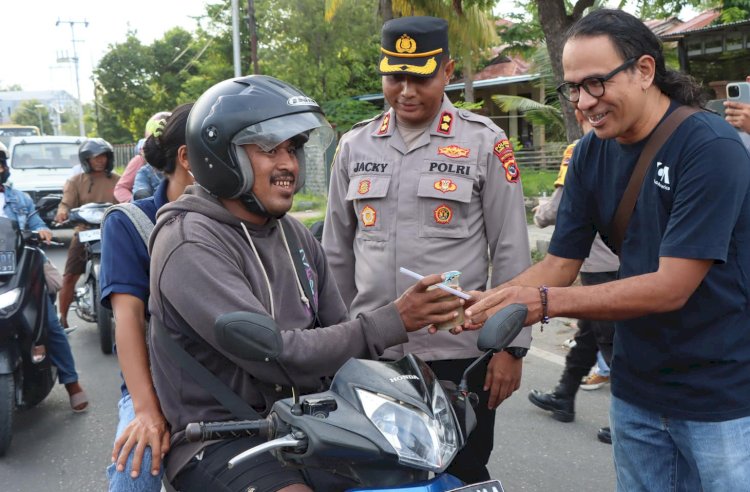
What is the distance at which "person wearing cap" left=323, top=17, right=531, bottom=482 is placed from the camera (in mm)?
2859

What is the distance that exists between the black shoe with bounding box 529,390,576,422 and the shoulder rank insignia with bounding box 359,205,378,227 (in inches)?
88.1

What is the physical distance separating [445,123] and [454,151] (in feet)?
0.43

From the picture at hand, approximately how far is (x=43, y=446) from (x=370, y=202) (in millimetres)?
2852

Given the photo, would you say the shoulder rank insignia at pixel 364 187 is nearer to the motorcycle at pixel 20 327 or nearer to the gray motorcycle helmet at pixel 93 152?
the motorcycle at pixel 20 327

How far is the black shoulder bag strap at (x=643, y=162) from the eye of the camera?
209 centimetres

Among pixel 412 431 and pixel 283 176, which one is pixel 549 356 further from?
pixel 412 431

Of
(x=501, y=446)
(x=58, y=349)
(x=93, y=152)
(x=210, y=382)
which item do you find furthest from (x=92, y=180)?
(x=210, y=382)

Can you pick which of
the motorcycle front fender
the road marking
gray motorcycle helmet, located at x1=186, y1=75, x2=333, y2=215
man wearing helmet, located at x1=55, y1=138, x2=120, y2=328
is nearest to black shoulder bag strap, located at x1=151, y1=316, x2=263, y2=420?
gray motorcycle helmet, located at x1=186, y1=75, x2=333, y2=215

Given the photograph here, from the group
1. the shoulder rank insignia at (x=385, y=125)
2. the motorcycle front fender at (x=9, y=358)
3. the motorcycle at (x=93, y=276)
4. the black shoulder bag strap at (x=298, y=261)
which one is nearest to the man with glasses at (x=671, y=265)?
the black shoulder bag strap at (x=298, y=261)

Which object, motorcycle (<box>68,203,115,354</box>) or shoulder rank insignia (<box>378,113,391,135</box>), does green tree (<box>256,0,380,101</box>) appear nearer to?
motorcycle (<box>68,203,115,354</box>)

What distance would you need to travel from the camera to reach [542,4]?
8.84m

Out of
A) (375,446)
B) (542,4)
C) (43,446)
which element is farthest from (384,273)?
(542,4)

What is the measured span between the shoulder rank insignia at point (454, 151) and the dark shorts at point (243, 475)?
1.41 metres

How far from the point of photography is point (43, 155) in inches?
578
